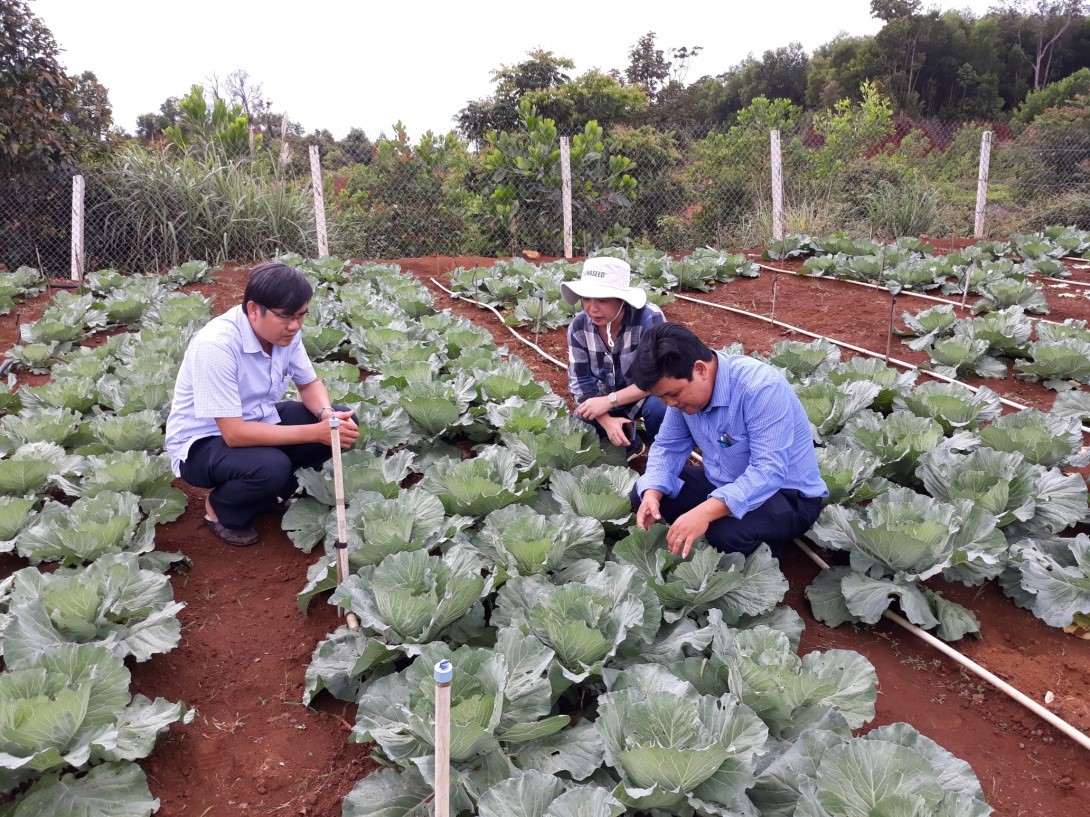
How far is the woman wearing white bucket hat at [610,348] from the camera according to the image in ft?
10.2

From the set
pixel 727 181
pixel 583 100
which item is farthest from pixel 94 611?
pixel 583 100

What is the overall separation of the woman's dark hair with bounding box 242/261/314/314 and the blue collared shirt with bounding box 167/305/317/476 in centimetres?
23

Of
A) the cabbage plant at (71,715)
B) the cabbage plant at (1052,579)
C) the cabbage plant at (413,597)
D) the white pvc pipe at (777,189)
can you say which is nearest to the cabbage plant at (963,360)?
the cabbage plant at (1052,579)

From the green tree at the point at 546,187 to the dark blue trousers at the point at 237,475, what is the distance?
8049 millimetres

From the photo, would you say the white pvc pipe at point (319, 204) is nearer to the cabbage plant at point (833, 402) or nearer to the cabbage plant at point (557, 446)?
the cabbage plant at point (557, 446)

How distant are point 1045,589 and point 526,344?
12.2 ft

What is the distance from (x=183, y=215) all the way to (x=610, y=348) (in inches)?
286

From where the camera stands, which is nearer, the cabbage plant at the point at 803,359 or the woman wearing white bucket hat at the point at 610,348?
the woman wearing white bucket hat at the point at 610,348

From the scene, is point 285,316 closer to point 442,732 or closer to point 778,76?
point 442,732

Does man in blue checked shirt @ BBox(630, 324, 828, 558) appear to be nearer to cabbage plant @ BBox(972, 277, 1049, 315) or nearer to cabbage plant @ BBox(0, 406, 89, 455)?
cabbage plant @ BBox(0, 406, 89, 455)

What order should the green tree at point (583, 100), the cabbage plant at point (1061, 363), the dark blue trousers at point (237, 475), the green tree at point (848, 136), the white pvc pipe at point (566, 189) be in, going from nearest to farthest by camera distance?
1. the dark blue trousers at point (237, 475)
2. the cabbage plant at point (1061, 363)
3. the white pvc pipe at point (566, 189)
4. the green tree at point (583, 100)
5. the green tree at point (848, 136)

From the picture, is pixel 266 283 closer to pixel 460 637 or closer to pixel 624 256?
pixel 460 637

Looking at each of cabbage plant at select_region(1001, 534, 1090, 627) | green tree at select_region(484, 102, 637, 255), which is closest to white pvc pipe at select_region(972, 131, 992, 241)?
green tree at select_region(484, 102, 637, 255)

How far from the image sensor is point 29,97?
825 centimetres
